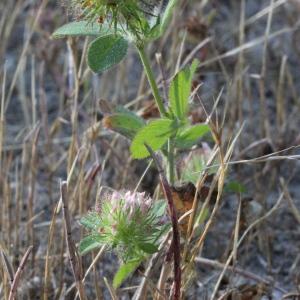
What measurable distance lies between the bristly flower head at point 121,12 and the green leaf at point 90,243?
0.31 metres

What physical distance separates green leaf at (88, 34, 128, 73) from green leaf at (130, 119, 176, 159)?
0.40 feet

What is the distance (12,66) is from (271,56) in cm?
85

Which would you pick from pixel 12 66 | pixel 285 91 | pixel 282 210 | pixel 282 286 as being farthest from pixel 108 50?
pixel 12 66

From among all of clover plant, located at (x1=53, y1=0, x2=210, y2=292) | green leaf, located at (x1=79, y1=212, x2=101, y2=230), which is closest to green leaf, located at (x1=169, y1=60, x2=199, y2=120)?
clover plant, located at (x1=53, y1=0, x2=210, y2=292)

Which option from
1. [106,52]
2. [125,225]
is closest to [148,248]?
[125,225]

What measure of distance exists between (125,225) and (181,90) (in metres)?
0.25

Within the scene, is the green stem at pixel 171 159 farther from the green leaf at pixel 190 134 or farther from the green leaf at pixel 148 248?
the green leaf at pixel 148 248

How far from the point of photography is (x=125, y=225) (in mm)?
1067

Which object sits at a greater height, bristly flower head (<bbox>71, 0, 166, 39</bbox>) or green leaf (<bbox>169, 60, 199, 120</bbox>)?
bristly flower head (<bbox>71, 0, 166, 39</bbox>)

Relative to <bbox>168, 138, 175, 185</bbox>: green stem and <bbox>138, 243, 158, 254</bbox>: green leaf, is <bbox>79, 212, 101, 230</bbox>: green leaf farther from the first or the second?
<bbox>168, 138, 175, 185</bbox>: green stem

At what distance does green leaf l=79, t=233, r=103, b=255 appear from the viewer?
42.7 inches

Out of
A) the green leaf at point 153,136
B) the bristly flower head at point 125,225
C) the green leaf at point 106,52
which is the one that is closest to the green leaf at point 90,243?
the bristly flower head at point 125,225

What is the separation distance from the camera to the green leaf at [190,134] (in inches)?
48.8

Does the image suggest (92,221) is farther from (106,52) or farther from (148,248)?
(106,52)
